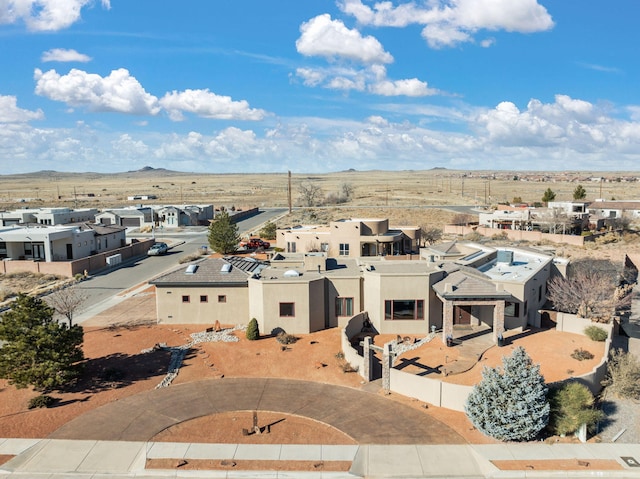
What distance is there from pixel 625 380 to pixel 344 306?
52.8 feet

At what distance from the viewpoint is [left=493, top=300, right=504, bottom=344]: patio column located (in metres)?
28.9

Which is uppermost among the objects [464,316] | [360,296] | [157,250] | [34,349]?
[360,296]

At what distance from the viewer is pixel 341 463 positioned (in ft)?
58.5

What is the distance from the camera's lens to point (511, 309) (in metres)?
31.6

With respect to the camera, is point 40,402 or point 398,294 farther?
point 398,294

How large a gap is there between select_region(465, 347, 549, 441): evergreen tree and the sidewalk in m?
0.69

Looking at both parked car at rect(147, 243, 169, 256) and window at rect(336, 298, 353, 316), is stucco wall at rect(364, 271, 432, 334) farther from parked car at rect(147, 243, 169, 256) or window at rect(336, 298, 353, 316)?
parked car at rect(147, 243, 169, 256)

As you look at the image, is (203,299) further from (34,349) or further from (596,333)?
(596,333)

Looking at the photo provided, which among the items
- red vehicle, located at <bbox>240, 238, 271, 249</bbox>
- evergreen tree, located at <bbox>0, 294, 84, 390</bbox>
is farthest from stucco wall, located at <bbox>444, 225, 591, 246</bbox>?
evergreen tree, located at <bbox>0, 294, 84, 390</bbox>

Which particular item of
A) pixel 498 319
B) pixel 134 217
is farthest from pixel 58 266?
pixel 498 319

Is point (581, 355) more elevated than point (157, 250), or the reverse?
point (157, 250)

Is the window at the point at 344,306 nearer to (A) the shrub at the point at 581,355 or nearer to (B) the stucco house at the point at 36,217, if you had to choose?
(A) the shrub at the point at 581,355

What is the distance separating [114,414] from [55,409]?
2.95 m

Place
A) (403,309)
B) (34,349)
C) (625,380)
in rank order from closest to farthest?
(625,380) → (34,349) → (403,309)
